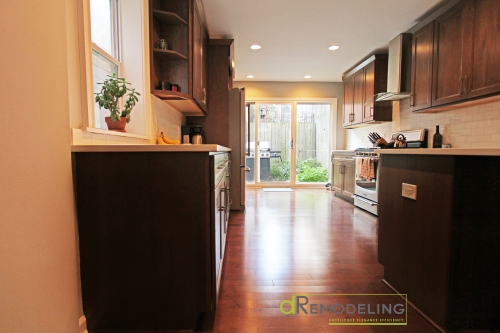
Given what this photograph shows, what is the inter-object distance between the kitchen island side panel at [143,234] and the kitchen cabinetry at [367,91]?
3840 mm

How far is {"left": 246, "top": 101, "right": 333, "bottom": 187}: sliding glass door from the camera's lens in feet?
19.4

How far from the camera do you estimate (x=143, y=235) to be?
1.15 meters

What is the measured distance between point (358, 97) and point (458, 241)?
399 centimetres

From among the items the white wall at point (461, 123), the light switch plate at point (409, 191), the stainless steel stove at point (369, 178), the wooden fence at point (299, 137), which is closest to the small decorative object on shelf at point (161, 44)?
the light switch plate at point (409, 191)

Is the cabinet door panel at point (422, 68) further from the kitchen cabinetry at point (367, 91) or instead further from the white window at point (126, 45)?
the white window at point (126, 45)

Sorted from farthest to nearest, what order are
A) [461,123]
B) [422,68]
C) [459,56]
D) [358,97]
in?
[358,97], [422,68], [461,123], [459,56]

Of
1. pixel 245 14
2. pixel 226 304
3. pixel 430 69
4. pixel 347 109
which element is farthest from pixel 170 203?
pixel 347 109

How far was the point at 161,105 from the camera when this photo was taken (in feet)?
7.73

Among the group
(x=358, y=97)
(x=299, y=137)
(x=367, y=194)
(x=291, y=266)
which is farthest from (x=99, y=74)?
(x=299, y=137)

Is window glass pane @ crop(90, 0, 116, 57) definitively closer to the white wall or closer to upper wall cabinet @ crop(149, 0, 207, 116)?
upper wall cabinet @ crop(149, 0, 207, 116)

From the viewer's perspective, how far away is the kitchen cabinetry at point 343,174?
4324 millimetres

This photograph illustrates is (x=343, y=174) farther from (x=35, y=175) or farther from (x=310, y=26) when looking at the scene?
(x=35, y=175)

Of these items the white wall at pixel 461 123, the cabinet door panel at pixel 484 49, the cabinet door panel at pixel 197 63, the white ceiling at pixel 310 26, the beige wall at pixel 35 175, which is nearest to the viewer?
the beige wall at pixel 35 175

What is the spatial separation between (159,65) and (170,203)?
1.62m
